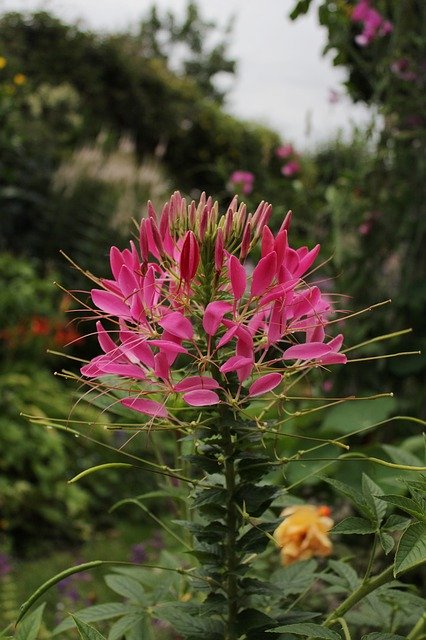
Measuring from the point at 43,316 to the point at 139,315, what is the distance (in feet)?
13.7

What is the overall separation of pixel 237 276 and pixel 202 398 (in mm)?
112

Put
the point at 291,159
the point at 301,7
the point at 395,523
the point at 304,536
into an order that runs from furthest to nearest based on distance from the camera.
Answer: the point at 291,159, the point at 304,536, the point at 301,7, the point at 395,523

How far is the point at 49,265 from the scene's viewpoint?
566 centimetres

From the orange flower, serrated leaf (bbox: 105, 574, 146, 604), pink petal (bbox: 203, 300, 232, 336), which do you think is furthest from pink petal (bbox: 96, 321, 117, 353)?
the orange flower

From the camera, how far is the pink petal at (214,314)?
671 mm

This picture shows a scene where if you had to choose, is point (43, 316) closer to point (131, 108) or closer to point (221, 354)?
point (221, 354)

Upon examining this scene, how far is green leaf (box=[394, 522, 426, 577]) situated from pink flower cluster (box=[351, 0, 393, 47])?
2639 mm

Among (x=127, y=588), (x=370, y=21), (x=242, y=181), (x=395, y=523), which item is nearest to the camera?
(x=395, y=523)

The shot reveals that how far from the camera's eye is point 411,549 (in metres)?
0.61

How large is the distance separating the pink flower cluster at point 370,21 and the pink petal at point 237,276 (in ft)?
8.27

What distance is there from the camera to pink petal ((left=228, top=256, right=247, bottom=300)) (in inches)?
26.3

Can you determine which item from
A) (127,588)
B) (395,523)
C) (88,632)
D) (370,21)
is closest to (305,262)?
(395,523)

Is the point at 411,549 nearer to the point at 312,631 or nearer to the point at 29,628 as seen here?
the point at 312,631

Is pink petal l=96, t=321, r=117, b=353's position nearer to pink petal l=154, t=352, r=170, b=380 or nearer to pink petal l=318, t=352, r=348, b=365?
pink petal l=154, t=352, r=170, b=380
